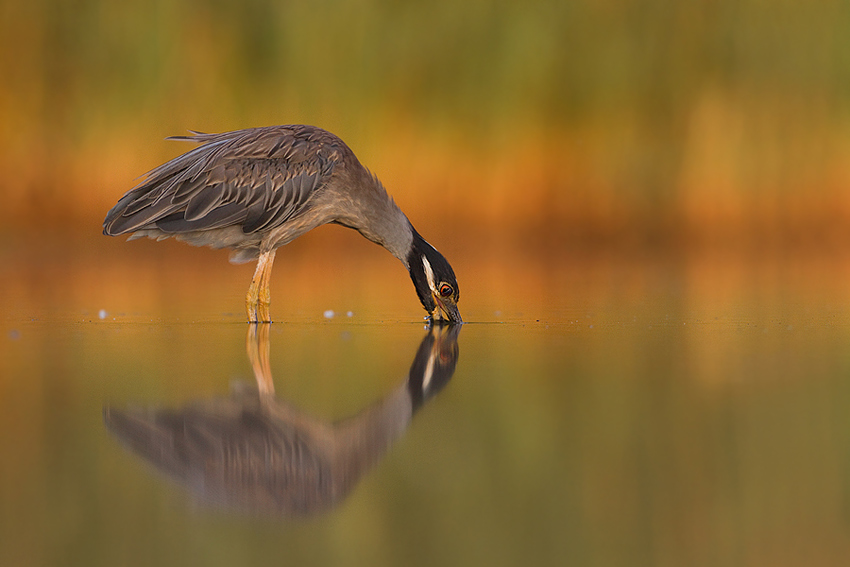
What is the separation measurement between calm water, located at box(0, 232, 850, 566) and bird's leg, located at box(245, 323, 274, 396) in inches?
2.2

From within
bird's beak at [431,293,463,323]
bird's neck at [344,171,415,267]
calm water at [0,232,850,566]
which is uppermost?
bird's neck at [344,171,415,267]

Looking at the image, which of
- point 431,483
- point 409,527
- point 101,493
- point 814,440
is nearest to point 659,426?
point 814,440

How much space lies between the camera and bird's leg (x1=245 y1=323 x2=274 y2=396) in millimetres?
4938

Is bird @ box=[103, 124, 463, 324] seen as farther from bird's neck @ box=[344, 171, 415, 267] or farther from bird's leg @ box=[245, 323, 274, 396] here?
bird's leg @ box=[245, 323, 274, 396]

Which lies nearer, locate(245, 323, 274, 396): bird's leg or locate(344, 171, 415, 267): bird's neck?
locate(245, 323, 274, 396): bird's leg

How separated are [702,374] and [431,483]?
2521 mm

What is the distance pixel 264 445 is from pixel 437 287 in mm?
4573

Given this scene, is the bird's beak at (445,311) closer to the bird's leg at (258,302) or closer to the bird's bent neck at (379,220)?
the bird's bent neck at (379,220)

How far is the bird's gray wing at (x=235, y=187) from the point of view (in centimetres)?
811

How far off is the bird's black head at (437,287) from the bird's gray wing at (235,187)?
1064mm

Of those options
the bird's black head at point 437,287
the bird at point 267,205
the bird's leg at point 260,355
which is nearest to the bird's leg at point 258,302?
the bird at point 267,205

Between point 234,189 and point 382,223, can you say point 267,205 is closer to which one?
point 234,189

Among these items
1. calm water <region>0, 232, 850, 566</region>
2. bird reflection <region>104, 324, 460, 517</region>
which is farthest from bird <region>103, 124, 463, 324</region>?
bird reflection <region>104, 324, 460, 517</region>

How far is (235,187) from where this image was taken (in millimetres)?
8266
